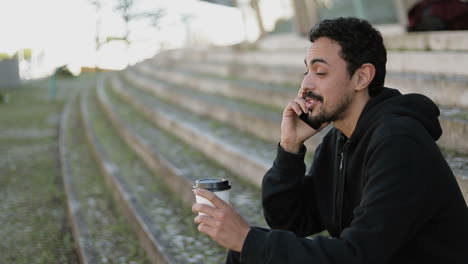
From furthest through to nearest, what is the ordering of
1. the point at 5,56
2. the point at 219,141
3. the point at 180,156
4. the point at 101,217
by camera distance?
the point at 5,56, the point at 180,156, the point at 219,141, the point at 101,217

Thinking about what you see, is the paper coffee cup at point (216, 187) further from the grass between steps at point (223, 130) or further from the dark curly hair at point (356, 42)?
the grass between steps at point (223, 130)

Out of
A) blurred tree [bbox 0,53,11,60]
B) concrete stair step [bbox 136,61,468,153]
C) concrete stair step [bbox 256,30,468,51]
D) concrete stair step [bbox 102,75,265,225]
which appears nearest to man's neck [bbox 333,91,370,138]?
concrete stair step [bbox 136,61,468,153]

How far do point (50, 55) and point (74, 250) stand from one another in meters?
25.2

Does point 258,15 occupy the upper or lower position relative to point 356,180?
upper

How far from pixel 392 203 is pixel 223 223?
1.67 feet

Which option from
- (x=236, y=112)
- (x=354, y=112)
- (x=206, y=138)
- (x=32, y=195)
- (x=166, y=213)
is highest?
(x=354, y=112)

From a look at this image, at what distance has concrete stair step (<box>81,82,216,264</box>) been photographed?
3.93 meters

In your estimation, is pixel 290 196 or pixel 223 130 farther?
pixel 223 130

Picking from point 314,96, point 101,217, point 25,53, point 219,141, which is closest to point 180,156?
point 219,141

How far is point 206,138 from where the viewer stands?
6.37 m

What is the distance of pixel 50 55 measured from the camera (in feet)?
93.8

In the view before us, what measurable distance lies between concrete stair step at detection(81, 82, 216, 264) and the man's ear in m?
1.94

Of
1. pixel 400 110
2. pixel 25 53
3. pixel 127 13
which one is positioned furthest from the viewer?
pixel 127 13

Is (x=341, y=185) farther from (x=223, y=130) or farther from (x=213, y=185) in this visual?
(x=223, y=130)
